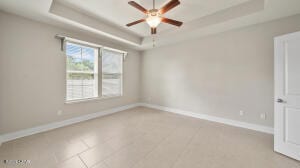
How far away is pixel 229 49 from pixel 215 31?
623 millimetres

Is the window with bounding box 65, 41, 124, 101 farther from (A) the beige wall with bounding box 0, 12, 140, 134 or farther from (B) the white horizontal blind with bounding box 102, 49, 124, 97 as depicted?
(A) the beige wall with bounding box 0, 12, 140, 134

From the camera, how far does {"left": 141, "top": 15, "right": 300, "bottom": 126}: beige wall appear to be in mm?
2762

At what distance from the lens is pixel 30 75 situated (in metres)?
2.63

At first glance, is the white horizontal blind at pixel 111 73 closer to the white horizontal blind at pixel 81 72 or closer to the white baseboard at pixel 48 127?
the white horizontal blind at pixel 81 72

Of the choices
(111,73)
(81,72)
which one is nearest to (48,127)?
(81,72)

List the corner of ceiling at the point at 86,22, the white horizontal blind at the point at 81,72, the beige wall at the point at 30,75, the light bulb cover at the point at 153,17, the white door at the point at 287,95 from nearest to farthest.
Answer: the white door at the point at 287,95
the light bulb cover at the point at 153,17
the beige wall at the point at 30,75
the corner of ceiling at the point at 86,22
the white horizontal blind at the point at 81,72

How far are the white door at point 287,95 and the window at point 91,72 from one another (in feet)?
14.0

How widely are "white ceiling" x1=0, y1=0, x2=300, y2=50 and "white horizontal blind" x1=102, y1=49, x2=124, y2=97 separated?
3.07 ft

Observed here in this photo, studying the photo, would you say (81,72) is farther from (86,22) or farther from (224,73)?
(224,73)

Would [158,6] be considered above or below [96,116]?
above

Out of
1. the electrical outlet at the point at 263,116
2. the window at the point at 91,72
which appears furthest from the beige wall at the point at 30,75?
the electrical outlet at the point at 263,116

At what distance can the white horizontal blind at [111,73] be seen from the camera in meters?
4.12

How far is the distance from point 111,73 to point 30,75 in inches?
84.1

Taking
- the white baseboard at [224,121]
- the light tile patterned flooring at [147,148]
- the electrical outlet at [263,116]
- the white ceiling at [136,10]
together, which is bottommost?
the light tile patterned flooring at [147,148]
